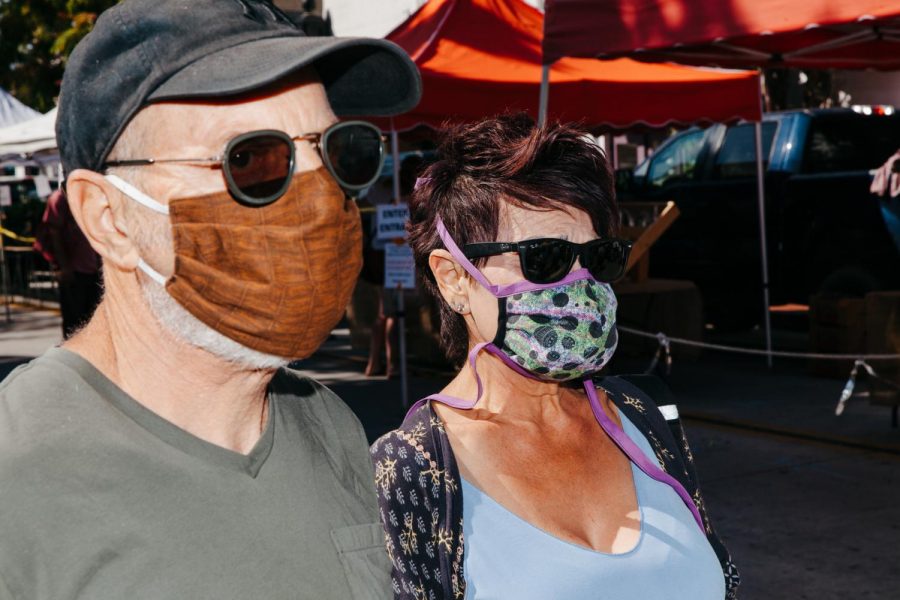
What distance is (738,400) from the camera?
358 inches

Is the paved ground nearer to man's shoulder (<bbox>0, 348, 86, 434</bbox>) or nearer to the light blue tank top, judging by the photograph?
the light blue tank top

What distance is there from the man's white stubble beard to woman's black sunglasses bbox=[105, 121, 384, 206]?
0.15 m

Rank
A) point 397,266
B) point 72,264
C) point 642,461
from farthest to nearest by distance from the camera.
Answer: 1. point 72,264
2. point 397,266
3. point 642,461

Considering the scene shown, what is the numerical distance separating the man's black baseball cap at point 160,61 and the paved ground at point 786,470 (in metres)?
4.19

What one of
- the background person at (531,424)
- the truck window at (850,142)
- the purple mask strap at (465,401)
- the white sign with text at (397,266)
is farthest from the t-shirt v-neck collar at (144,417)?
the truck window at (850,142)

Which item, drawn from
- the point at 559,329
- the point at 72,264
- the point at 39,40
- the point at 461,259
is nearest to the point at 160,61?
the point at 461,259

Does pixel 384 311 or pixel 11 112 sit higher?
pixel 11 112

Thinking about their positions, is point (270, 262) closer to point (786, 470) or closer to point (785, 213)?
point (786, 470)

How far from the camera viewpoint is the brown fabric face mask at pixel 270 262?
1.48 meters

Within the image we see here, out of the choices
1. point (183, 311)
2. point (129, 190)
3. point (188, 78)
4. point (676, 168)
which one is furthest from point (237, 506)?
point (676, 168)

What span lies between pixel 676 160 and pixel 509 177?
1043 cm

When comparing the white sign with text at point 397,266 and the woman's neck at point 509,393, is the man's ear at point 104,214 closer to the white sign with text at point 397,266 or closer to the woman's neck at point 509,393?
the woman's neck at point 509,393

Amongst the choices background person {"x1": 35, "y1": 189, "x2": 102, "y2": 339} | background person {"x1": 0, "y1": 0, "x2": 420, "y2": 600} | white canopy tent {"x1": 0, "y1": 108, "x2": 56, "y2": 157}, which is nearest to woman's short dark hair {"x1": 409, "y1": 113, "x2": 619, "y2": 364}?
background person {"x1": 0, "y1": 0, "x2": 420, "y2": 600}

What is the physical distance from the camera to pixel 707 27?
6773mm
